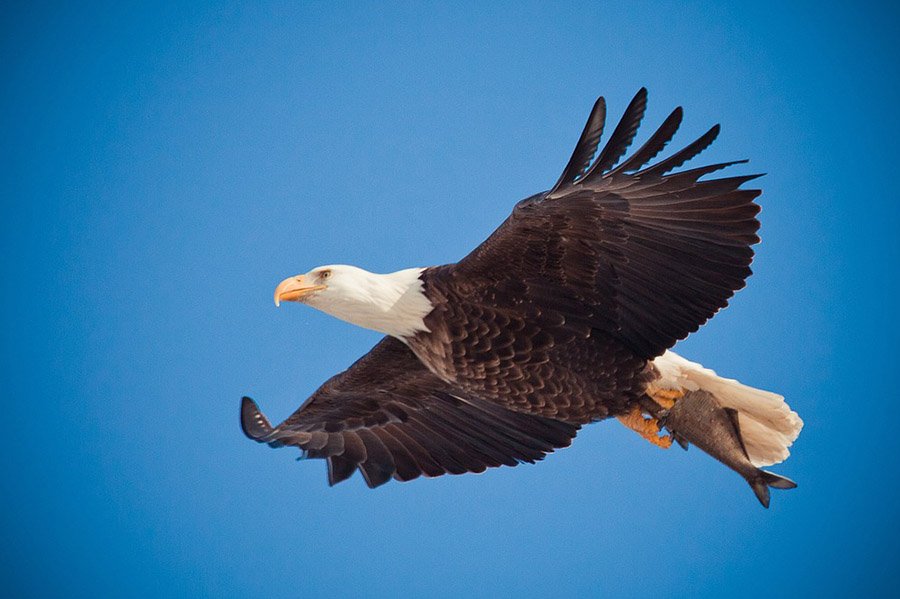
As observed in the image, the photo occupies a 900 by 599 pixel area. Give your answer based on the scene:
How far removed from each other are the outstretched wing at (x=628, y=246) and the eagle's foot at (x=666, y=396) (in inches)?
19.3

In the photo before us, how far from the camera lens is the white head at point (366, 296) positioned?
576 cm

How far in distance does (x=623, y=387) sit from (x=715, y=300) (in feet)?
2.63

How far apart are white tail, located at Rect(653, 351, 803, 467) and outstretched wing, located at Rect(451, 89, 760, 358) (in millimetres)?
504

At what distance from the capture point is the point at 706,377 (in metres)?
6.19

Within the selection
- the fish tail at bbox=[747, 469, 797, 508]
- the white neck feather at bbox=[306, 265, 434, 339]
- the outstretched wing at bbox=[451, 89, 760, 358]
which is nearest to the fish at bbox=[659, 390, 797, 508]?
the fish tail at bbox=[747, 469, 797, 508]

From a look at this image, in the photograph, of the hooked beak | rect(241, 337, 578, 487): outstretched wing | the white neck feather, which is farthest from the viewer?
rect(241, 337, 578, 487): outstretched wing

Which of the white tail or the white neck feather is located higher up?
the white neck feather

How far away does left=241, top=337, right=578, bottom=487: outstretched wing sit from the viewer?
255 inches

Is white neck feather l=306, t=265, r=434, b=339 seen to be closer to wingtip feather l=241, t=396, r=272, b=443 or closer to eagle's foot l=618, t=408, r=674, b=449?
wingtip feather l=241, t=396, r=272, b=443

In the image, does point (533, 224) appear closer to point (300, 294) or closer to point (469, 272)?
point (469, 272)

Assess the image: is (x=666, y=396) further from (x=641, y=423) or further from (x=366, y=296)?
(x=366, y=296)

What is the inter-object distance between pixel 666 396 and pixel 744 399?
49 centimetres

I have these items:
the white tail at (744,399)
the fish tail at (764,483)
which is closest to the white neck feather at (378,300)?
the white tail at (744,399)

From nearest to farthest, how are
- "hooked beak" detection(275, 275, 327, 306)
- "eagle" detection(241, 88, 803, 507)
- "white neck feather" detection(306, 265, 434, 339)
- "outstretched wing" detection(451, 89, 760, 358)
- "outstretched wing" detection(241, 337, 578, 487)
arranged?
"outstretched wing" detection(451, 89, 760, 358) < "eagle" detection(241, 88, 803, 507) < "white neck feather" detection(306, 265, 434, 339) < "hooked beak" detection(275, 275, 327, 306) < "outstretched wing" detection(241, 337, 578, 487)
